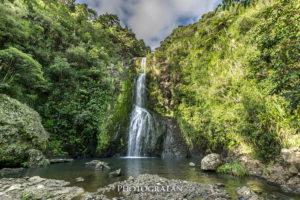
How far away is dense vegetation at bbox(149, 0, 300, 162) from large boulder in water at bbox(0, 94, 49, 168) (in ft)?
31.5

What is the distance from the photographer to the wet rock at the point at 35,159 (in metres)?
7.22

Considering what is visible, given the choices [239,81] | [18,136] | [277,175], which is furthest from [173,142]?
[18,136]

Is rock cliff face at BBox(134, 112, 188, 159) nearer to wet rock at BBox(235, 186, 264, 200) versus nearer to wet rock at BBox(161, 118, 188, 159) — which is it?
wet rock at BBox(161, 118, 188, 159)

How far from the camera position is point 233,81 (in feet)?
27.5

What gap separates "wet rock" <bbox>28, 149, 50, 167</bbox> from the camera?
722 centimetres

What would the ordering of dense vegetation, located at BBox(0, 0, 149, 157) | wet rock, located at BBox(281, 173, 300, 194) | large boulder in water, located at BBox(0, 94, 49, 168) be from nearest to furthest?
wet rock, located at BBox(281, 173, 300, 194), large boulder in water, located at BBox(0, 94, 49, 168), dense vegetation, located at BBox(0, 0, 149, 157)

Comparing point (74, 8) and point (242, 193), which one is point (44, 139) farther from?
point (74, 8)

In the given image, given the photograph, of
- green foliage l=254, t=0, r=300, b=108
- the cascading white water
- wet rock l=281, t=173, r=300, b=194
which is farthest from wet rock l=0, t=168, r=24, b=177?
wet rock l=281, t=173, r=300, b=194

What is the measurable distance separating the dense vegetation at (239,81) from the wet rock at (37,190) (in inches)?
212

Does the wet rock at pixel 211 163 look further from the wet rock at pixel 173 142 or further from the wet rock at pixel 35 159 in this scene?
the wet rock at pixel 35 159

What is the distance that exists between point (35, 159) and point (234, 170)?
949 centimetres

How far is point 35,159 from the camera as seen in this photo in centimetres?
736

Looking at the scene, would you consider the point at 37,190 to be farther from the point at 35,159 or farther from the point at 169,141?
the point at 169,141

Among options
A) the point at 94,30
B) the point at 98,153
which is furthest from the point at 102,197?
the point at 94,30
